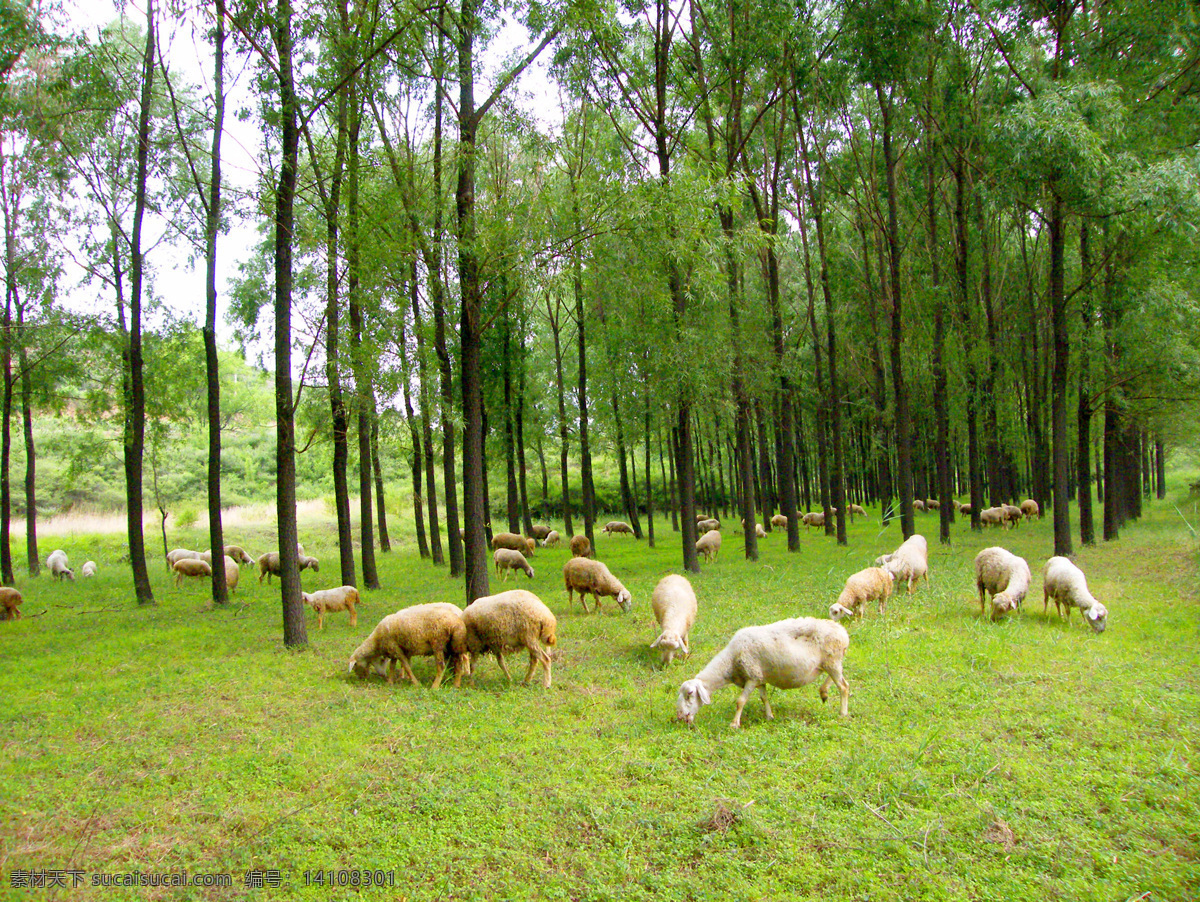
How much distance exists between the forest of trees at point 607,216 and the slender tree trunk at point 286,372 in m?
0.05

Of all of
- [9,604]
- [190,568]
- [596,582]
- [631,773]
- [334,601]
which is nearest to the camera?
[631,773]

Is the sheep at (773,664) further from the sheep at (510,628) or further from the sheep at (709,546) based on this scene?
the sheep at (709,546)

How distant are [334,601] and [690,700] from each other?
28.0 feet

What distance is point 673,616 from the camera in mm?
9945

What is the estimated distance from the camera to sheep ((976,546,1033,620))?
10.5 m

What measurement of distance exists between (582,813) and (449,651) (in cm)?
420

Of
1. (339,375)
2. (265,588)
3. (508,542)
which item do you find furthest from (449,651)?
(508,542)

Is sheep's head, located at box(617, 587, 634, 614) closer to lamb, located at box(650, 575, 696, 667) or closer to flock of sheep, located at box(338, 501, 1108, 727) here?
flock of sheep, located at box(338, 501, 1108, 727)

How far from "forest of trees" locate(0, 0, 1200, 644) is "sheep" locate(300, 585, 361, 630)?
1.81m

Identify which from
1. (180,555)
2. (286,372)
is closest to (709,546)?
(286,372)

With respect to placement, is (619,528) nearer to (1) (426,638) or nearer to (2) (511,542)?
(2) (511,542)

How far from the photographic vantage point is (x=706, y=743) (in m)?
6.45

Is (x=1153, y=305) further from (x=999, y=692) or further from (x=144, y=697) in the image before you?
(x=144, y=697)

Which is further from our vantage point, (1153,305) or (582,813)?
(1153,305)
